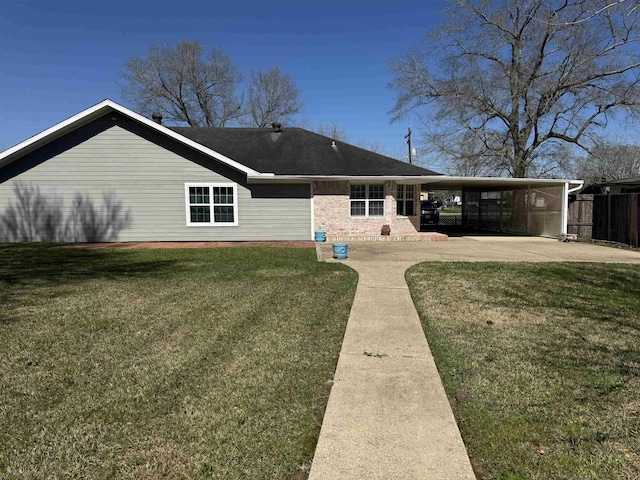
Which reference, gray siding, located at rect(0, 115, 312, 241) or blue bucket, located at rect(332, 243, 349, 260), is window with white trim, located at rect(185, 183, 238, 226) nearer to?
gray siding, located at rect(0, 115, 312, 241)

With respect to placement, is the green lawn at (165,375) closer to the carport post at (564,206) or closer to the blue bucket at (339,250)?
the blue bucket at (339,250)

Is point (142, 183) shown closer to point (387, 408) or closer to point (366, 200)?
point (366, 200)

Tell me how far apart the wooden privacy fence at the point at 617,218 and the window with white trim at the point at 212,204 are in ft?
46.4

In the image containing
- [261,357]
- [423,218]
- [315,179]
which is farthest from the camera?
[423,218]

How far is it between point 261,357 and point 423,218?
2203cm

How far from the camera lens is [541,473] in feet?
7.62

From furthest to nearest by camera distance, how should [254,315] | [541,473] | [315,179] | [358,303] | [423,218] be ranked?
[423,218] → [315,179] → [358,303] → [254,315] → [541,473]

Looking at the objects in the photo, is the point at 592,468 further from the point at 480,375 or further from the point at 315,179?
the point at 315,179

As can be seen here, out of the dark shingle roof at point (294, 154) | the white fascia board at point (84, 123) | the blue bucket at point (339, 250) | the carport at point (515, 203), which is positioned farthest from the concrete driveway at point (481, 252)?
the white fascia board at point (84, 123)

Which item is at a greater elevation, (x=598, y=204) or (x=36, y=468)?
(x=598, y=204)

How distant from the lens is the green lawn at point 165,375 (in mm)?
2471

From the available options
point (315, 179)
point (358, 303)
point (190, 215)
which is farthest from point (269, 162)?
point (358, 303)

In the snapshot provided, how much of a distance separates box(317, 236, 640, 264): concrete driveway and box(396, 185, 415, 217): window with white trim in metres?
2.60

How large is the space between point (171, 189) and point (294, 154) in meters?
5.17
